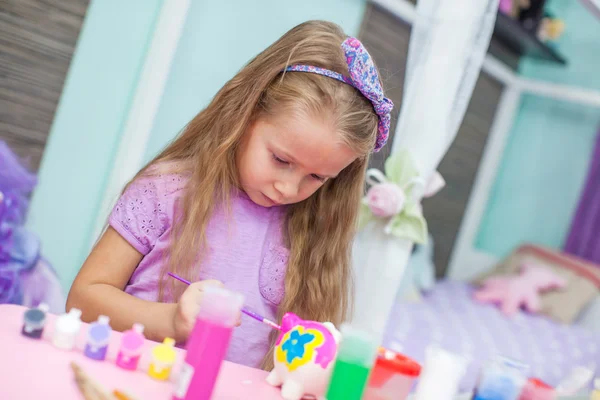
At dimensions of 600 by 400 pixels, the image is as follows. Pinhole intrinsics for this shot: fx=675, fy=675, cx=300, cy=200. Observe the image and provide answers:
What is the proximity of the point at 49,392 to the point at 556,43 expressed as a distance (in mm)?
3727

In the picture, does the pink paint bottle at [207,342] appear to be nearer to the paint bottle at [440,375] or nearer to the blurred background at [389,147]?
the paint bottle at [440,375]

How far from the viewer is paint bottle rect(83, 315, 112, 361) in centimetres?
71

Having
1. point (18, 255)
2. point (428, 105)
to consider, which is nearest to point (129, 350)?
point (18, 255)

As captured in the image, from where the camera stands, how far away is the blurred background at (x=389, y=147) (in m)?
1.82

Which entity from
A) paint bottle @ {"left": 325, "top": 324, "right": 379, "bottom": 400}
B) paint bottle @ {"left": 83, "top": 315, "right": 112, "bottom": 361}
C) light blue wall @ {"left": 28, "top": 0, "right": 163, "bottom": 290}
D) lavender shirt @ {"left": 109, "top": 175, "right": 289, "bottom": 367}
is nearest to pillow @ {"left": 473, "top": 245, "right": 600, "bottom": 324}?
light blue wall @ {"left": 28, "top": 0, "right": 163, "bottom": 290}

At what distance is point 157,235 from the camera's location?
1062 mm

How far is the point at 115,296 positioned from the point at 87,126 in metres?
1.08

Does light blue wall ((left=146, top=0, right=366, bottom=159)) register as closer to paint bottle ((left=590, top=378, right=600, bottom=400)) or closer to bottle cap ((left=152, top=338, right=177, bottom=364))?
bottle cap ((left=152, top=338, right=177, bottom=364))

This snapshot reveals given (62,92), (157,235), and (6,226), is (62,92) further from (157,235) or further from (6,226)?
(157,235)

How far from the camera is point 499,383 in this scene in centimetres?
73

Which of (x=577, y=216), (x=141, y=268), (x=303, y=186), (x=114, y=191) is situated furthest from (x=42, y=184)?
(x=577, y=216)

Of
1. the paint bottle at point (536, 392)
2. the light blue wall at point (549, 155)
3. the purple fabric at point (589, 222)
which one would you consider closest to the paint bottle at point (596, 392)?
the paint bottle at point (536, 392)

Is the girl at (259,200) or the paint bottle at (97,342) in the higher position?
the girl at (259,200)

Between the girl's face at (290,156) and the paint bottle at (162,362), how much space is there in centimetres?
35
